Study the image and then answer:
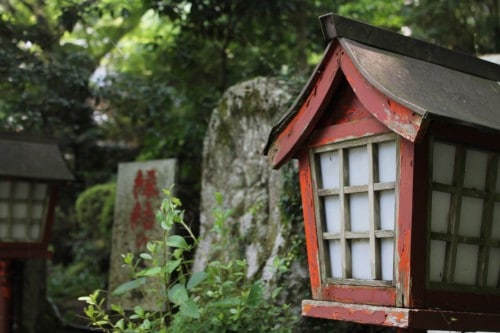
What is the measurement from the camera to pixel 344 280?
3.55 metres

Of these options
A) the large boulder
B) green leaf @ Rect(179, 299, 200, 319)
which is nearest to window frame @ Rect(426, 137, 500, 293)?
green leaf @ Rect(179, 299, 200, 319)

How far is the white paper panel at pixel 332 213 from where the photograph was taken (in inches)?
144

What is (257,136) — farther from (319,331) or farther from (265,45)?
(265,45)

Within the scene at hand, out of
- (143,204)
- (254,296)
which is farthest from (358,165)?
(143,204)

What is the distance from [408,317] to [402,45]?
5.41ft

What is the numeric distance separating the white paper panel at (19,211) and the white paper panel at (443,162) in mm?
4684

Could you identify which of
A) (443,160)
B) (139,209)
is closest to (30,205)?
(139,209)

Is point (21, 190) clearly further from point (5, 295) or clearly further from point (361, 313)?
point (361, 313)

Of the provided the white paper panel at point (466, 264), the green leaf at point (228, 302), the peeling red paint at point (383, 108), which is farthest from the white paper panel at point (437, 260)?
the green leaf at point (228, 302)

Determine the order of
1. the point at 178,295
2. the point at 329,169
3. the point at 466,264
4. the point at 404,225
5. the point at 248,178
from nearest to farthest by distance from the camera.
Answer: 1. the point at 404,225
2. the point at 466,264
3. the point at 329,169
4. the point at 178,295
5. the point at 248,178

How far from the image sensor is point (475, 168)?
3.50 meters

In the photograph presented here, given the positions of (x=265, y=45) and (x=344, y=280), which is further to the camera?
(x=265, y=45)

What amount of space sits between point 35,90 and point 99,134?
322 cm

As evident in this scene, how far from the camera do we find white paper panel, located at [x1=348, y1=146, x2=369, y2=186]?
3.47 meters
